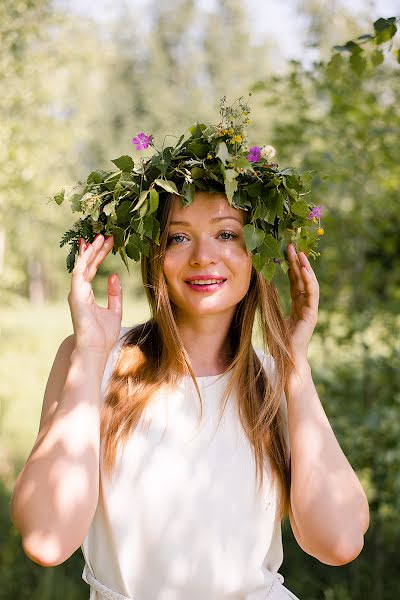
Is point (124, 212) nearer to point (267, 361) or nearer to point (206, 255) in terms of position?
point (206, 255)

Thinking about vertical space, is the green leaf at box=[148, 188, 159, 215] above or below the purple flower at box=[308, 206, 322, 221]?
above

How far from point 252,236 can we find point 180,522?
917 millimetres

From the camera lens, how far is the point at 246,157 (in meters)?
2.15

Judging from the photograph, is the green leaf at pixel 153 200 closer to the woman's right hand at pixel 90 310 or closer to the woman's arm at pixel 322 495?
the woman's right hand at pixel 90 310

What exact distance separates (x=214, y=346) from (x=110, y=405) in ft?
1.45

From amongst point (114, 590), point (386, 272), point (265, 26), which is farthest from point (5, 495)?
point (265, 26)

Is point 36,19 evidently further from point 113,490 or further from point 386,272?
point 113,490

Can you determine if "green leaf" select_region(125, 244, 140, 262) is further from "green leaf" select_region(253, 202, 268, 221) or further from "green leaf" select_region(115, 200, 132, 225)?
"green leaf" select_region(253, 202, 268, 221)

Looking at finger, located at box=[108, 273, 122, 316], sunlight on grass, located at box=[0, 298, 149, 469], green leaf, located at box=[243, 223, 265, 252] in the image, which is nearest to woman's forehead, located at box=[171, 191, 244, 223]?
green leaf, located at box=[243, 223, 265, 252]

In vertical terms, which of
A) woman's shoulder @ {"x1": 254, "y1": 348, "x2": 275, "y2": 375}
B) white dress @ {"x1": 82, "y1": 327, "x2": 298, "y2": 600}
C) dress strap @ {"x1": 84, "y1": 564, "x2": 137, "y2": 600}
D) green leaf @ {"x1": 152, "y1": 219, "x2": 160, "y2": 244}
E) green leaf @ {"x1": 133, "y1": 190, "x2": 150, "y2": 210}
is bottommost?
dress strap @ {"x1": 84, "y1": 564, "x2": 137, "y2": 600}

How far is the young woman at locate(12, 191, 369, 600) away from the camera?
2068mm

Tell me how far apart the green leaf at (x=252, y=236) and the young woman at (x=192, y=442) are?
0.28 ft

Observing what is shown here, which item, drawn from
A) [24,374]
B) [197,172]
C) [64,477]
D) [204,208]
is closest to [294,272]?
[204,208]

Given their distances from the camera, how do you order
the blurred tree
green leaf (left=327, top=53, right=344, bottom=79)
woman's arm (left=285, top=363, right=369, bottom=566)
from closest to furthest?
woman's arm (left=285, top=363, right=369, bottom=566)
green leaf (left=327, top=53, right=344, bottom=79)
the blurred tree
